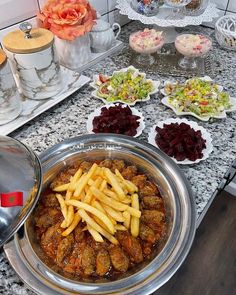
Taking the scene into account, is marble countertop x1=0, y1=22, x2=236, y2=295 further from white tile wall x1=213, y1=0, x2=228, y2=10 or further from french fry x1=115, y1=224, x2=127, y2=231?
white tile wall x1=213, y1=0, x2=228, y2=10

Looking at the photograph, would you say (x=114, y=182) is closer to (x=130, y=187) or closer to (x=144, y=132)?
(x=130, y=187)

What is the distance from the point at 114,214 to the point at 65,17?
78cm

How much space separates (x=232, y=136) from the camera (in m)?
0.98

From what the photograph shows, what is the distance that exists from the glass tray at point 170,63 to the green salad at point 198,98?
14 cm

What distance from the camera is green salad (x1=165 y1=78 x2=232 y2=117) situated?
3.40 ft

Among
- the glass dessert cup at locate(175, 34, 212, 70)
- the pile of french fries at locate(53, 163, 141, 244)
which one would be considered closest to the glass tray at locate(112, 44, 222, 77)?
the glass dessert cup at locate(175, 34, 212, 70)

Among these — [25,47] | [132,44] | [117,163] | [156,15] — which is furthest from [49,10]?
[117,163]

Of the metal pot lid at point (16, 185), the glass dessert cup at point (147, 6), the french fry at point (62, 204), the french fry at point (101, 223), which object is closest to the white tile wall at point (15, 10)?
the glass dessert cup at point (147, 6)

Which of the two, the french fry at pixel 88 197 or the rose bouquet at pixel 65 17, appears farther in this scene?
the rose bouquet at pixel 65 17

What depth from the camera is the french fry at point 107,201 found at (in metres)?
0.70

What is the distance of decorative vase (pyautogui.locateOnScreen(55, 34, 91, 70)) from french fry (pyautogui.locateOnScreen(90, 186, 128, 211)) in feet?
2.33

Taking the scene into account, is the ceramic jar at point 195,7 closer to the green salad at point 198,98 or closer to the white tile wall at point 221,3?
the white tile wall at point 221,3

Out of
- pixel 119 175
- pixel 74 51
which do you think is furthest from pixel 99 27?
pixel 119 175

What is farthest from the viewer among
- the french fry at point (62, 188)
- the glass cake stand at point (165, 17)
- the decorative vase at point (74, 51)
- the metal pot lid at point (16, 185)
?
the glass cake stand at point (165, 17)
